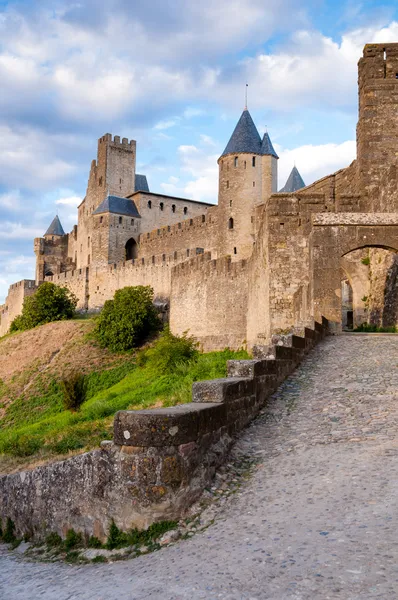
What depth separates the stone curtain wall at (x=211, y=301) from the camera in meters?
25.5

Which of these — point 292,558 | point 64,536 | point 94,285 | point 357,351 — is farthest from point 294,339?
point 94,285

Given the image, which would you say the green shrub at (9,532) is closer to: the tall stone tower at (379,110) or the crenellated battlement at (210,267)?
the tall stone tower at (379,110)

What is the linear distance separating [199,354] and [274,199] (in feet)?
35.0

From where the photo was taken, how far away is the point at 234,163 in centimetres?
4441

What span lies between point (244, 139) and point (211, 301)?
70.0 feet

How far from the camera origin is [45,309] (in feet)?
140

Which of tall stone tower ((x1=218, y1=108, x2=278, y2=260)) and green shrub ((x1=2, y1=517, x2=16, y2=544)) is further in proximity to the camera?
tall stone tower ((x1=218, y1=108, x2=278, y2=260))

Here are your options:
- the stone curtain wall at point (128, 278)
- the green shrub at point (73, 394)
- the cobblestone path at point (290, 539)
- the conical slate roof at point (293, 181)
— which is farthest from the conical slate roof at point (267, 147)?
the cobblestone path at point (290, 539)

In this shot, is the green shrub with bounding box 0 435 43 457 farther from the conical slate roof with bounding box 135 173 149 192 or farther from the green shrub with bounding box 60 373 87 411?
the conical slate roof with bounding box 135 173 149 192

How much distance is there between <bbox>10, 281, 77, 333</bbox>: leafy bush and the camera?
42594 millimetres

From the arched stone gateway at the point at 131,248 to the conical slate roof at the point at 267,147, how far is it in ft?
50.9

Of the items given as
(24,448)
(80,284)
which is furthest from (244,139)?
(24,448)

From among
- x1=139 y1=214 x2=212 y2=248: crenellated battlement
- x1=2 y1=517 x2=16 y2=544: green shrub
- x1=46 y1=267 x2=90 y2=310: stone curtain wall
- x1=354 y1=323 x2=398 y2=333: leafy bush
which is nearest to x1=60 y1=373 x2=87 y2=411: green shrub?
x1=354 y1=323 x2=398 y2=333: leafy bush

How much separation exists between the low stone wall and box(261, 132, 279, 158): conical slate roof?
40725 millimetres
